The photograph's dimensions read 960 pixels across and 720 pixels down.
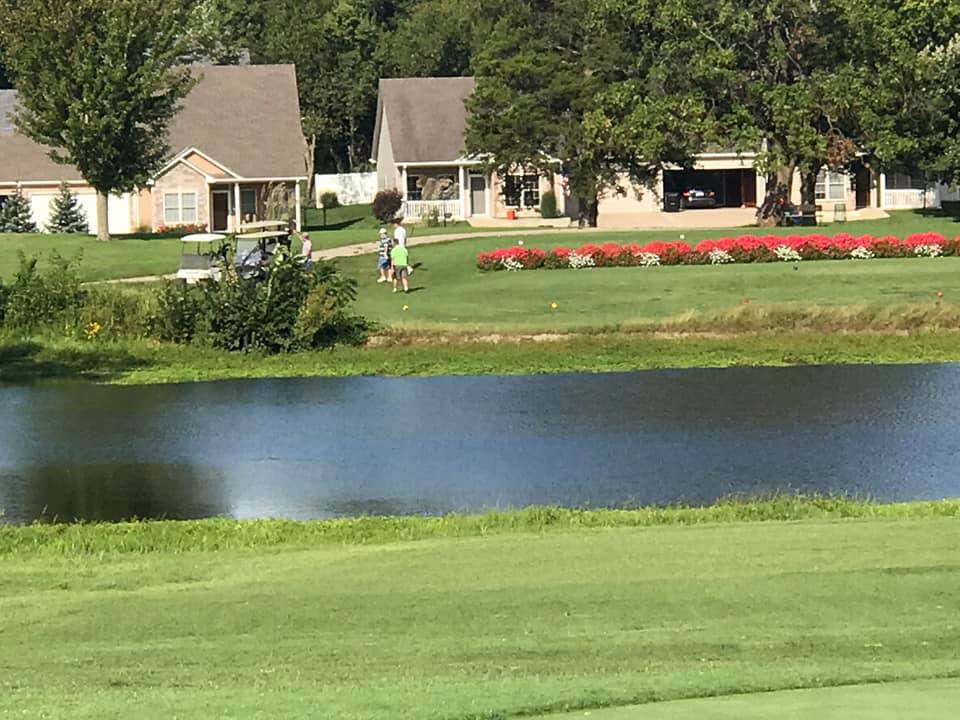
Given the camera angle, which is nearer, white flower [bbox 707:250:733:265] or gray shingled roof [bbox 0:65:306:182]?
white flower [bbox 707:250:733:265]

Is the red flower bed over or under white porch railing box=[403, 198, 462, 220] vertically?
under

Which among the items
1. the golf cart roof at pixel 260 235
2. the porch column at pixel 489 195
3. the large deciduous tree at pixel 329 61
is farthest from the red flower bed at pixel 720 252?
the large deciduous tree at pixel 329 61

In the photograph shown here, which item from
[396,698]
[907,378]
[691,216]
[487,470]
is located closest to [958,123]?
[691,216]

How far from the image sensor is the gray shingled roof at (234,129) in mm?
69375

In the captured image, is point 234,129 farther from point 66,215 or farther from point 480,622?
point 480,622

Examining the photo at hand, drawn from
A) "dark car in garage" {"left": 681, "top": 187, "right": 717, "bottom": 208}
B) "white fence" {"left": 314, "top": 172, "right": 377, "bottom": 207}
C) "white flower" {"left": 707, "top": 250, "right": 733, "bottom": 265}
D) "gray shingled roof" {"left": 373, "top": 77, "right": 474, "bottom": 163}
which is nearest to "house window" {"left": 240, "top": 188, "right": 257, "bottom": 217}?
"gray shingled roof" {"left": 373, "top": 77, "right": 474, "bottom": 163}

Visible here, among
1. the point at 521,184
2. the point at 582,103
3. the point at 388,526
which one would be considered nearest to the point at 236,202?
the point at 521,184

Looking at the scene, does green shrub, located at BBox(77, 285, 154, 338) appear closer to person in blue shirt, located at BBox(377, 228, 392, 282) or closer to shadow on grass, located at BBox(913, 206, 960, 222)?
person in blue shirt, located at BBox(377, 228, 392, 282)

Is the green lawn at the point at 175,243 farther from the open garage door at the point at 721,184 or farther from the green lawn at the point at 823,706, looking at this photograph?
the green lawn at the point at 823,706

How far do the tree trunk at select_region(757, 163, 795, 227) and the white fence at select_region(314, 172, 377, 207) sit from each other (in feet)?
95.7

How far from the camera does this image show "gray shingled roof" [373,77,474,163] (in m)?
74.8

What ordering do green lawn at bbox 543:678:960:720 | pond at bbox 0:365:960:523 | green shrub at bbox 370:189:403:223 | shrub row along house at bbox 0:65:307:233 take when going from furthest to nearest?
green shrub at bbox 370:189:403:223, shrub row along house at bbox 0:65:307:233, pond at bbox 0:365:960:523, green lawn at bbox 543:678:960:720

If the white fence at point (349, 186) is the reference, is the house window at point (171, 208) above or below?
below

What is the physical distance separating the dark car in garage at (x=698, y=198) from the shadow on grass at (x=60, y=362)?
4721cm
